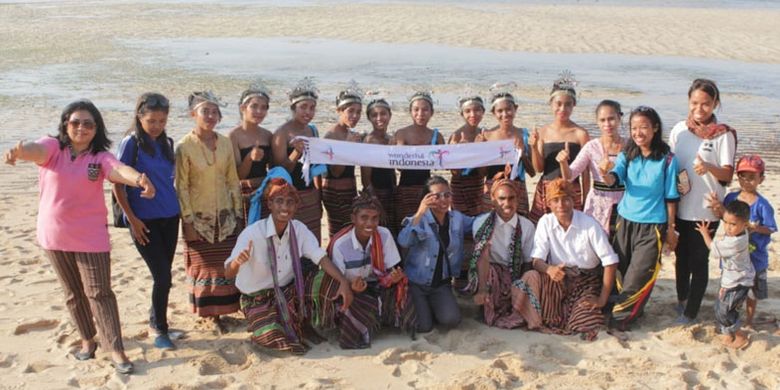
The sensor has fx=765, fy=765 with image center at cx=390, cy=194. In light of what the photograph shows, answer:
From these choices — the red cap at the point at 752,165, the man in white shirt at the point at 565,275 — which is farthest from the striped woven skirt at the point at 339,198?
the red cap at the point at 752,165

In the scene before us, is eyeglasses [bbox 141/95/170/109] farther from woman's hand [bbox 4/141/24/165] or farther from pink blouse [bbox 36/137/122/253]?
woman's hand [bbox 4/141/24/165]

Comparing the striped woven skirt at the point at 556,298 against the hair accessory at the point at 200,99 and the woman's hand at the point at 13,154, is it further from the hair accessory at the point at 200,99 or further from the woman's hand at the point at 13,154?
the woman's hand at the point at 13,154

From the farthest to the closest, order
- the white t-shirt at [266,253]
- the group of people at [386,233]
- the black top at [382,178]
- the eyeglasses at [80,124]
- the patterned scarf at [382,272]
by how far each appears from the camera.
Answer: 1. the black top at [382,178]
2. the patterned scarf at [382,272]
3. the white t-shirt at [266,253]
4. the group of people at [386,233]
5. the eyeglasses at [80,124]

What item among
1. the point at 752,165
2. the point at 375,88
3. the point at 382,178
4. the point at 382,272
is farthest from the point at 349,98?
the point at 375,88

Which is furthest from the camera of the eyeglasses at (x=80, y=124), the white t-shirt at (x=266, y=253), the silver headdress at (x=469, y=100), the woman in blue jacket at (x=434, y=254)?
the silver headdress at (x=469, y=100)

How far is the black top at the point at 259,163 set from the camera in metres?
6.10

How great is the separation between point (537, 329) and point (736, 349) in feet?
4.58

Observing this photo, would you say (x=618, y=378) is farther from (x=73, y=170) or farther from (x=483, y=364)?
(x=73, y=170)

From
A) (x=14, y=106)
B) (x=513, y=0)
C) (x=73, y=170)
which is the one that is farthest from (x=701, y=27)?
(x=73, y=170)

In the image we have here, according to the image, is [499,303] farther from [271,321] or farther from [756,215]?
[756,215]

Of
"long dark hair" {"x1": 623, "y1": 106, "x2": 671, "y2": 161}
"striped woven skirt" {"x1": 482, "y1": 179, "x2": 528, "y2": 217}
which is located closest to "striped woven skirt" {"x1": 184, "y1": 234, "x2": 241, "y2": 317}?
"striped woven skirt" {"x1": 482, "y1": 179, "x2": 528, "y2": 217}

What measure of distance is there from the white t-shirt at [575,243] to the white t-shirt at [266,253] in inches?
66.4

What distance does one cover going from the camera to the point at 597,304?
5.77m

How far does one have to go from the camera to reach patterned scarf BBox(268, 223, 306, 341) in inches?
219
